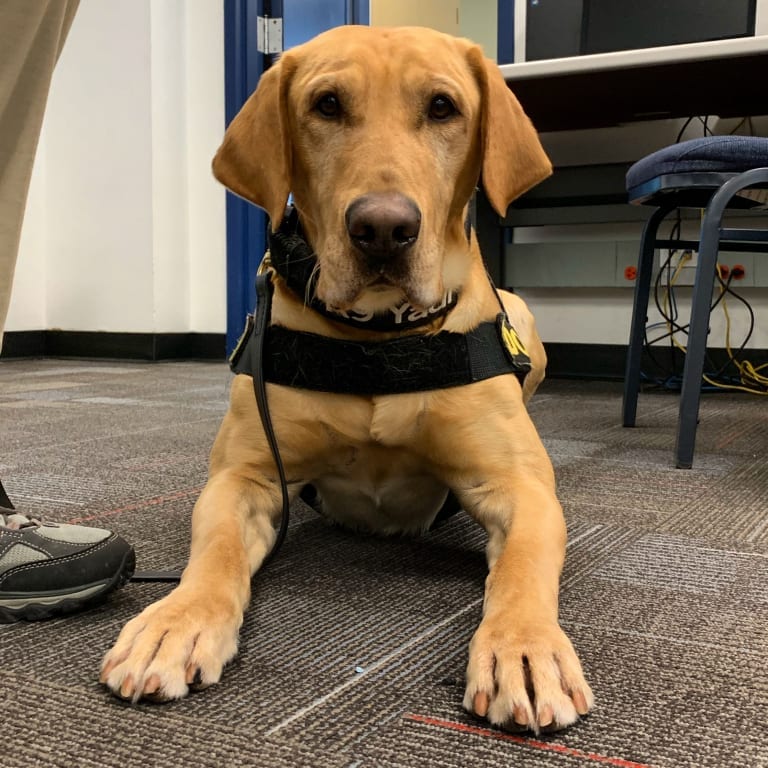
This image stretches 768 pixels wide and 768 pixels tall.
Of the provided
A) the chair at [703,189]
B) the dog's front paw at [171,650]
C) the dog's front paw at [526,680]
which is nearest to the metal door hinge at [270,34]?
the chair at [703,189]

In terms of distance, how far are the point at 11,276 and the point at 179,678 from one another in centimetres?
66

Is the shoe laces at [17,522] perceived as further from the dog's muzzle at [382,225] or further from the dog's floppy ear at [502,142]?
the dog's floppy ear at [502,142]

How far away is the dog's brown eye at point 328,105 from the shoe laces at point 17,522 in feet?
2.41

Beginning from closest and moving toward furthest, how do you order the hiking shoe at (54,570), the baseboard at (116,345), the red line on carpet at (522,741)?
the red line on carpet at (522,741), the hiking shoe at (54,570), the baseboard at (116,345)

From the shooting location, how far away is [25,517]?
1.22 m

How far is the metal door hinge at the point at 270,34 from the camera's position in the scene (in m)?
5.53

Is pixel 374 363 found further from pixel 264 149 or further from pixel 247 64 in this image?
pixel 247 64

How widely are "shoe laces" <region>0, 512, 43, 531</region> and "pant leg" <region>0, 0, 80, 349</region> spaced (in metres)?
0.26

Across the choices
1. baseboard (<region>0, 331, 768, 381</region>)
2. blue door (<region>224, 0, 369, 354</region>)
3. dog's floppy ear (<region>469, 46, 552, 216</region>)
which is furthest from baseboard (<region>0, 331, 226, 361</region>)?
dog's floppy ear (<region>469, 46, 552, 216</region>)

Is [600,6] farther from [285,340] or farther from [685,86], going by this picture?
[285,340]

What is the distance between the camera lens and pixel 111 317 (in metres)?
5.89

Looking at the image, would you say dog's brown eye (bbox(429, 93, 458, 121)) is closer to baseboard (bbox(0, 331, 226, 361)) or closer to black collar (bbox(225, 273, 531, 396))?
black collar (bbox(225, 273, 531, 396))

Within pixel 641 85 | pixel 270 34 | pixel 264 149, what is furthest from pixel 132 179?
pixel 264 149

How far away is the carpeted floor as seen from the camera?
30.8 inches
